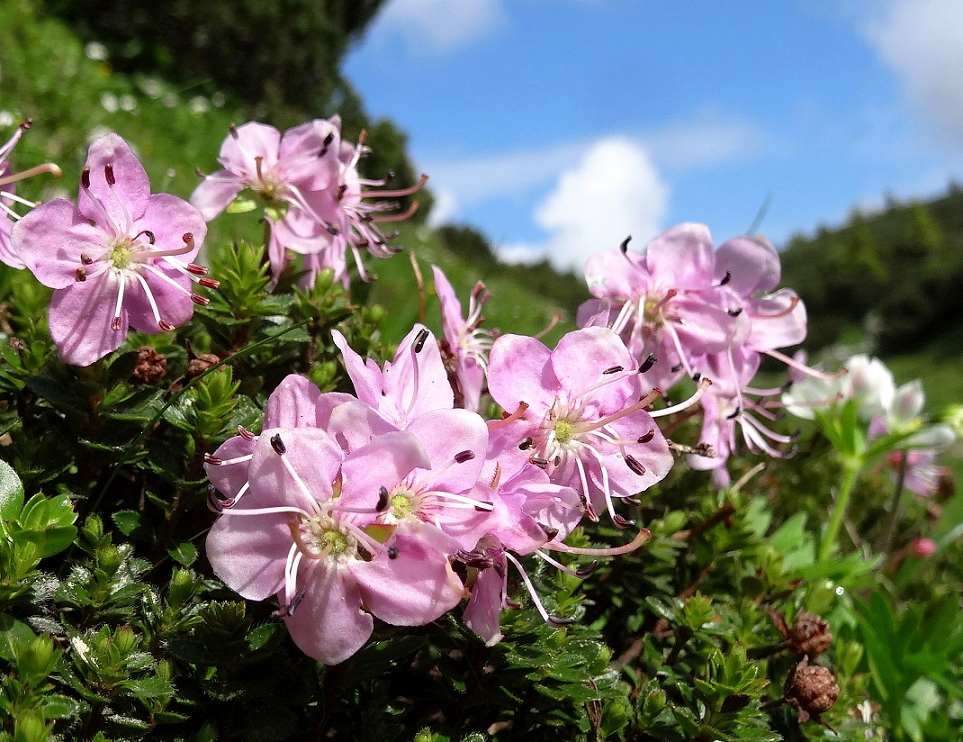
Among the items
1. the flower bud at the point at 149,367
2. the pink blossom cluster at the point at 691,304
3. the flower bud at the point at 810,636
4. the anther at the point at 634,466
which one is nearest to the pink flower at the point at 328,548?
the anther at the point at 634,466

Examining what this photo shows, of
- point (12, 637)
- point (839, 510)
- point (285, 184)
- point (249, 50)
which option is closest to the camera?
point (12, 637)

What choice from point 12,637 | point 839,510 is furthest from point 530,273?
point 12,637

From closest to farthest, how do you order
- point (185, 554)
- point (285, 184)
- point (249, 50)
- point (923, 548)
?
point (185, 554)
point (285, 184)
point (923, 548)
point (249, 50)

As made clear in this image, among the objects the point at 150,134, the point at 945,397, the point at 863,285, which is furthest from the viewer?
the point at 863,285

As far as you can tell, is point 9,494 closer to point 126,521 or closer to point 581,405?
point 126,521

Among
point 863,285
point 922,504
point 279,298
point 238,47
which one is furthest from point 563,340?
point 863,285

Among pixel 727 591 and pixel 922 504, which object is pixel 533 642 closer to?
pixel 727 591
